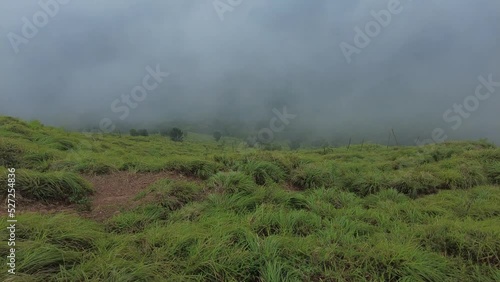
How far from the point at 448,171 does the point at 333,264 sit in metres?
7.26

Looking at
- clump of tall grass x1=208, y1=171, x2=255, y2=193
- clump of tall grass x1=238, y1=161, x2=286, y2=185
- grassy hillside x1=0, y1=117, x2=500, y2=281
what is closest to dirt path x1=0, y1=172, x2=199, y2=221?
grassy hillside x1=0, y1=117, x2=500, y2=281

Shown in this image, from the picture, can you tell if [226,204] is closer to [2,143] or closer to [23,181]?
[23,181]

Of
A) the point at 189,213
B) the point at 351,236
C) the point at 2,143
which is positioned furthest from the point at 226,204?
the point at 2,143

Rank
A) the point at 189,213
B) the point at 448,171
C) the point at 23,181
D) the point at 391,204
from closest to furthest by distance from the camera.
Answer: the point at 189,213
the point at 23,181
the point at 391,204
the point at 448,171

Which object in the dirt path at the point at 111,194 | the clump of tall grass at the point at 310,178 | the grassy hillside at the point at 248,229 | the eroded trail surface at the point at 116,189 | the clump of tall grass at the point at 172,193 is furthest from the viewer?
the clump of tall grass at the point at 310,178

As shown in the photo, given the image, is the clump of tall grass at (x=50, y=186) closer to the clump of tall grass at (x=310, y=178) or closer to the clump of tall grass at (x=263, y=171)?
the clump of tall grass at (x=263, y=171)

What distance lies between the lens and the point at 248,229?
4098mm

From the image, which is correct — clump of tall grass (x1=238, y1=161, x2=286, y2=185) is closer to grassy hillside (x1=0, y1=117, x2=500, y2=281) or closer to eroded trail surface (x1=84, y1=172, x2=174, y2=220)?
grassy hillside (x1=0, y1=117, x2=500, y2=281)

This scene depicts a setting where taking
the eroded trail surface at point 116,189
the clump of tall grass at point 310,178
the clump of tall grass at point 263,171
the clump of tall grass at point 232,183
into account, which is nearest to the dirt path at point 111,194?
the eroded trail surface at point 116,189

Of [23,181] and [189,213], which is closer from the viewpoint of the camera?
[189,213]

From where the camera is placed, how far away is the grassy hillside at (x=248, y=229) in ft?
10.7

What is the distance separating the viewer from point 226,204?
5.30 meters

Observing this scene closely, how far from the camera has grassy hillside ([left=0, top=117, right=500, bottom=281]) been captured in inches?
128

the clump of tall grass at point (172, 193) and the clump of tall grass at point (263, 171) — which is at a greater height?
the clump of tall grass at point (263, 171)
